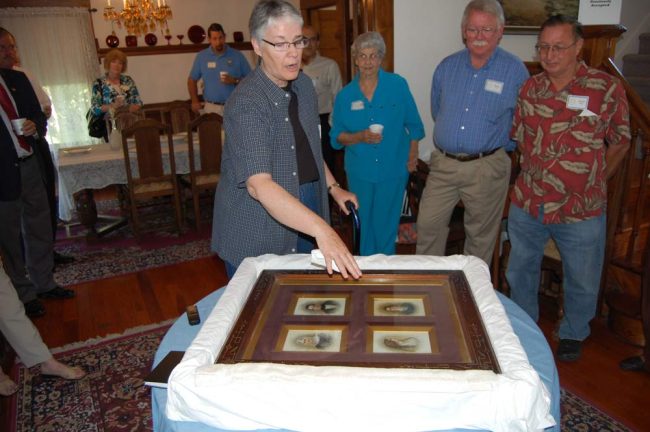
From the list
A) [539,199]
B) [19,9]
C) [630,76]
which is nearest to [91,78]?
[19,9]

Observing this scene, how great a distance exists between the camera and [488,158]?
2.56m

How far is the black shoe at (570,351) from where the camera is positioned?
2430 mm

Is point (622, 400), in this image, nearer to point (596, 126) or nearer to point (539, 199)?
point (539, 199)

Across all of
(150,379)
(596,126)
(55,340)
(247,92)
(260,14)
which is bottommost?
(55,340)

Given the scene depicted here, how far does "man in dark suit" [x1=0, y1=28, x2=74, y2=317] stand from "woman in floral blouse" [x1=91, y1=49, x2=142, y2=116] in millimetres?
1363

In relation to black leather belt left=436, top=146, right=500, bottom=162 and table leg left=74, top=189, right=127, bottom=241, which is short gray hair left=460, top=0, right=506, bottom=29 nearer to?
black leather belt left=436, top=146, right=500, bottom=162

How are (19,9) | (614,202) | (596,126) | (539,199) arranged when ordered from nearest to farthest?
(596,126), (539,199), (614,202), (19,9)

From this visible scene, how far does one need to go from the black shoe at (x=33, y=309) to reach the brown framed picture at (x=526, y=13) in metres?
3.86

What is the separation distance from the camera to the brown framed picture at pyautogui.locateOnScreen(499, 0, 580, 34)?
384 centimetres

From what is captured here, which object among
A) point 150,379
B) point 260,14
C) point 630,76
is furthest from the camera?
point 630,76

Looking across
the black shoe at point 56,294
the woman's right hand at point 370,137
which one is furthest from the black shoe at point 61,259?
the woman's right hand at point 370,137

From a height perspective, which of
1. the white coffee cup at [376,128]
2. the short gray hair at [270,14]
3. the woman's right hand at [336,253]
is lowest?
the woman's right hand at [336,253]

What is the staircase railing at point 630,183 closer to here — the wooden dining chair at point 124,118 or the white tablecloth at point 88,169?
the white tablecloth at point 88,169

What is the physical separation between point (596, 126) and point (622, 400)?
119cm
